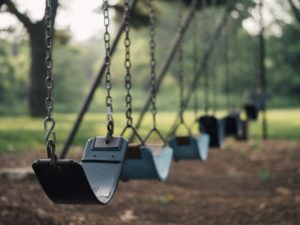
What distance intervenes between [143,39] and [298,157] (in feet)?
108

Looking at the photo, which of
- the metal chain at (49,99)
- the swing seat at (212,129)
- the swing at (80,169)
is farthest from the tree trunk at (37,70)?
the metal chain at (49,99)

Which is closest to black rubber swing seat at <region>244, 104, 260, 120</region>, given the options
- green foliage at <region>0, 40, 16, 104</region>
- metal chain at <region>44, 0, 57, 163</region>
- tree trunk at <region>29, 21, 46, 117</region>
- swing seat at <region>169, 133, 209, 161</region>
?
swing seat at <region>169, 133, 209, 161</region>

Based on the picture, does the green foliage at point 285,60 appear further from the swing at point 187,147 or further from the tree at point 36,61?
the swing at point 187,147

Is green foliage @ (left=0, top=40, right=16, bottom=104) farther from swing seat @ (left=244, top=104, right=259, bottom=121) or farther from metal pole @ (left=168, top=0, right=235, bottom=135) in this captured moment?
swing seat @ (left=244, top=104, right=259, bottom=121)

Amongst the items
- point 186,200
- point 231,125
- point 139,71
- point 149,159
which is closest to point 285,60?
point 139,71

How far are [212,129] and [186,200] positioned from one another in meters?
1.06

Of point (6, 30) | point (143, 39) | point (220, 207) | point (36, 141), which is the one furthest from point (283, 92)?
point (220, 207)

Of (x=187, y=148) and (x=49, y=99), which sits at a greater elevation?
(x=49, y=99)

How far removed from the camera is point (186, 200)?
5.67 meters

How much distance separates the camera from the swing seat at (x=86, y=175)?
2.24 metres

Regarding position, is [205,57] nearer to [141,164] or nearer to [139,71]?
[141,164]

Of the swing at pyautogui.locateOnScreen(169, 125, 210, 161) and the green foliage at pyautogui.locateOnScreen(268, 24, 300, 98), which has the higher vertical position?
the swing at pyautogui.locateOnScreen(169, 125, 210, 161)

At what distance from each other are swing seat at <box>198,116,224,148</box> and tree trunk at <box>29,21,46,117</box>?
13495 mm

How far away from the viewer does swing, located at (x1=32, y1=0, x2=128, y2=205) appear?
2227mm
